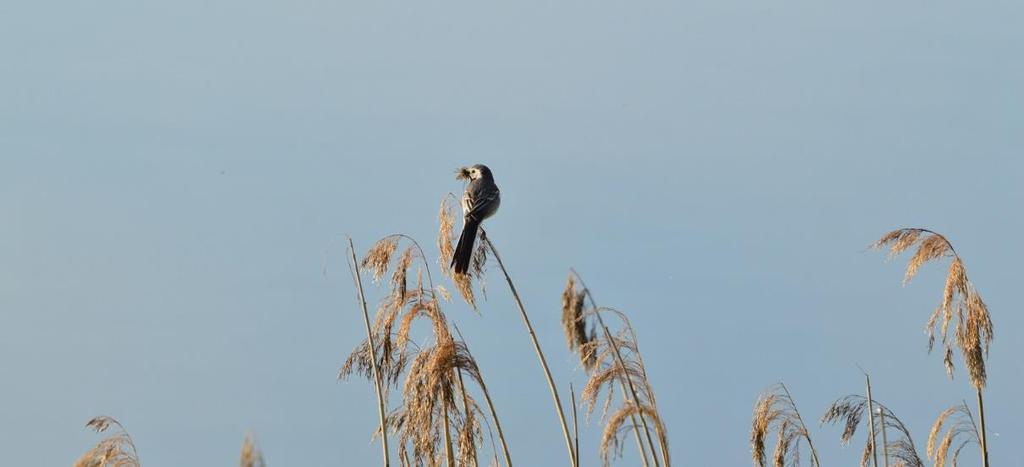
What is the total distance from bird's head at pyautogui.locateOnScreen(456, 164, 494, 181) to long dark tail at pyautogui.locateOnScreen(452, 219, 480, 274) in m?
0.75

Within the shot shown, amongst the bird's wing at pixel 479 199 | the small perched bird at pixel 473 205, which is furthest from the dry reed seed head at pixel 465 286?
the bird's wing at pixel 479 199

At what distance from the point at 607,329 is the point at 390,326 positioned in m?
0.98

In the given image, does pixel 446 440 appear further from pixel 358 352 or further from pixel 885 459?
pixel 885 459

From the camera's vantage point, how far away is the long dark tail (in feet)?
18.7

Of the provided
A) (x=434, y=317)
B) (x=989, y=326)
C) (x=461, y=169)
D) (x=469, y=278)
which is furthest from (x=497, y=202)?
(x=989, y=326)

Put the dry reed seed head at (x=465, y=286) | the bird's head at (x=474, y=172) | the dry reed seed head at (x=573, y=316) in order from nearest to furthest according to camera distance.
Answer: the dry reed seed head at (x=573, y=316) → the dry reed seed head at (x=465, y=286) → the bird's head at (x=474, y=172)

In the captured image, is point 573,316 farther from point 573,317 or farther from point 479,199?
point 479,199

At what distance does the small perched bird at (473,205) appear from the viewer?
5.79m

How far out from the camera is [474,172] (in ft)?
25.1

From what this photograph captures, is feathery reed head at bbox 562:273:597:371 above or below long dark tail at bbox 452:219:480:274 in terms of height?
below

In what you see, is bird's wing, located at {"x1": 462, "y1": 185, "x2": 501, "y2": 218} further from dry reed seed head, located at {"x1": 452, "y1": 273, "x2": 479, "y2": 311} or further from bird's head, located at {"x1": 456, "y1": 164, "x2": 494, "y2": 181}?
dry reed seed head, located at {"x1": 452, "y1": 273, "x2": 479, "y2": 311}

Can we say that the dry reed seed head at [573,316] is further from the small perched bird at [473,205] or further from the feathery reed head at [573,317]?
the small perched bird at [473,205]

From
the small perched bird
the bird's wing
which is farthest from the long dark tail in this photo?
the bird's wing

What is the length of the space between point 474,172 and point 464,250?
182 cm
